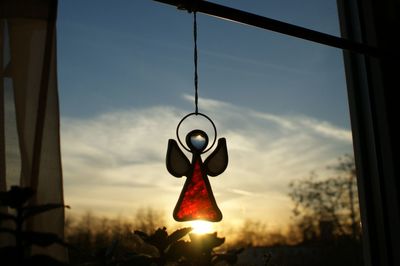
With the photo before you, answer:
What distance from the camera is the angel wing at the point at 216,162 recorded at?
1.19 meters

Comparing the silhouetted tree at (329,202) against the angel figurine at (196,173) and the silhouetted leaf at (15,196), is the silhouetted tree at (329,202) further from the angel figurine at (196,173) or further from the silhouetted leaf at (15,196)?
the silhouetted leaf at (15,196)

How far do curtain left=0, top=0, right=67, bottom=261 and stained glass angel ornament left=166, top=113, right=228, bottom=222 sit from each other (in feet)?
0.93

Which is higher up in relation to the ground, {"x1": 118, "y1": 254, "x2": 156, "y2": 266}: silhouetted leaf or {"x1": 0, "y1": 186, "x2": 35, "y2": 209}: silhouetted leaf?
{"x1": 0, "y1": 186, "x2": 35, "y2": 209}: silhouetted leaf

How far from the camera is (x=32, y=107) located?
107cm

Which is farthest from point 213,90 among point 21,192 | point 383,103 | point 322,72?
point 21,192

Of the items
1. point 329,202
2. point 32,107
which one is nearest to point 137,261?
point 32,107

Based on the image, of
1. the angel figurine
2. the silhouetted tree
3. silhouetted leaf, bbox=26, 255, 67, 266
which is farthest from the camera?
the silhouetted tree

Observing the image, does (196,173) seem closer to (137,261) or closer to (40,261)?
(137,261)

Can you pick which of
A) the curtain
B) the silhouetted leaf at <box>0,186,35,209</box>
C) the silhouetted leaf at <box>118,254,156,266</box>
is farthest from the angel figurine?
the silhouetted leaf at <box>0,186,35,209</box>

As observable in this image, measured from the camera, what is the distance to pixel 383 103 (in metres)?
1.59

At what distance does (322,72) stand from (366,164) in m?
0.39

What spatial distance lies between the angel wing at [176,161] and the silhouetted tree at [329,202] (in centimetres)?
53

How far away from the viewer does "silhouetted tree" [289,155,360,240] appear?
158 cm

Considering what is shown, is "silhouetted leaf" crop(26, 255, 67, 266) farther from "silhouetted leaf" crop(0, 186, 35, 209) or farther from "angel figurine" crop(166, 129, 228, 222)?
"angel figurine" crop(166, 129, 228, 222)
